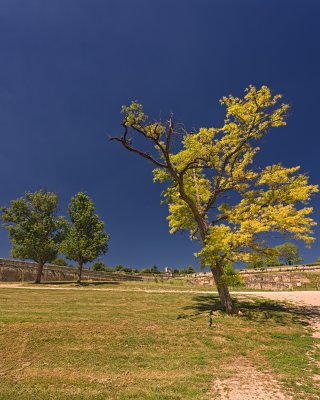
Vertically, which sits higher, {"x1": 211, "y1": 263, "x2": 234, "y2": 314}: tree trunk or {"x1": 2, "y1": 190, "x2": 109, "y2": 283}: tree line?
{"x1": 2, "y1": 190, "x2": 109, "y2": 283}: tree line

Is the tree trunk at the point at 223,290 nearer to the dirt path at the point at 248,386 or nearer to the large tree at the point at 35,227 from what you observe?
the dirt path at the point at 248,386

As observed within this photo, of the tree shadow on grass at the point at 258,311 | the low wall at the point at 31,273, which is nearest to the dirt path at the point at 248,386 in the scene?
the tree shadow on grass at the point at 258,311

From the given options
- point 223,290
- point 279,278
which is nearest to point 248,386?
point 223,290

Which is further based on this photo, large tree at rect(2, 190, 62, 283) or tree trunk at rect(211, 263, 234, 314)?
large tree at rect(2, 190, 62, 283)

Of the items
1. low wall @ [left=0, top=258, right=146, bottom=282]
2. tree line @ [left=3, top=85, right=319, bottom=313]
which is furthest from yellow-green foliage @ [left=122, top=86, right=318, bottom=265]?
low wall @ [left=0, top=258, right=146, bottom=282]

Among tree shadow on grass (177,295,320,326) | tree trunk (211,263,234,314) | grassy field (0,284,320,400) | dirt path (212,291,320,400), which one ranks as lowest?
dirt path (212,291,320,400)

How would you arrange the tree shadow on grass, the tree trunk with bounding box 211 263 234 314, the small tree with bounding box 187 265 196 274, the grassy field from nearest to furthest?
the grassy field → the tree shadow on grass → the tree trunk with bounding box 211 263 234 314 → the small tree with bounding box 187 265 196 274

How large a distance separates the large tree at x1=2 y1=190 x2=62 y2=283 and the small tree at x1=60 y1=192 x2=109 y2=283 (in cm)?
188

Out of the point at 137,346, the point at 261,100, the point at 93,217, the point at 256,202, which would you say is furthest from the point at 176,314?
the point at 93,217

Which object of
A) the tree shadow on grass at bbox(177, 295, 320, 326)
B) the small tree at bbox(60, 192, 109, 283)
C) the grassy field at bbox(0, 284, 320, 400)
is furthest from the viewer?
the small tree at bbox(60, 192, 109, 283)

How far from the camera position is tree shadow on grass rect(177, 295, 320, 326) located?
15.6 meters

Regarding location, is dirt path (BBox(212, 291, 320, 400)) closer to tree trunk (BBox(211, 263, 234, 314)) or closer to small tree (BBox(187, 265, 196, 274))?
tree trunk (BBox(211, 263, 234, 314))

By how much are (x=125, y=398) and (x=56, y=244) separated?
93.4 feet

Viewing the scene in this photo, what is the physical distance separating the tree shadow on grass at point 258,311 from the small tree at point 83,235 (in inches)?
627
